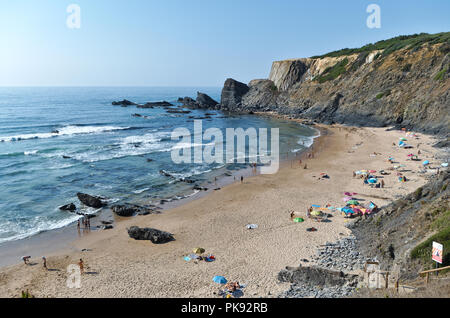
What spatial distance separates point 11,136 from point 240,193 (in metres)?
46.8

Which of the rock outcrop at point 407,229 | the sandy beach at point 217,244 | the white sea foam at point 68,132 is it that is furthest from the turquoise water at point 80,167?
the rock outcrop at point 407,229

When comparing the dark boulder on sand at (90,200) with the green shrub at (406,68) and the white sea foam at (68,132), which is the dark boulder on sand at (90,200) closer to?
the white sea foam at (68,132)

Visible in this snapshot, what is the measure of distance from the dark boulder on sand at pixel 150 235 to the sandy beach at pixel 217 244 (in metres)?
0.40

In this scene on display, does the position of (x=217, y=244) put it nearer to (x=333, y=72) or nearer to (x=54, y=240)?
(x=54, y=240)

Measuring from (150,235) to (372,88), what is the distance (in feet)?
188

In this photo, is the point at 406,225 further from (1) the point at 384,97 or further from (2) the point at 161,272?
(1) the point at 384,97

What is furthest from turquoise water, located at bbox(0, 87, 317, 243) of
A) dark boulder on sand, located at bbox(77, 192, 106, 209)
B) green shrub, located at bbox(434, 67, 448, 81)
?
green shrub, located at bbox(434, 67, 448, 81)

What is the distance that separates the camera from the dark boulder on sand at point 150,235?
68.2 feet

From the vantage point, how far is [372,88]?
62.1 metres

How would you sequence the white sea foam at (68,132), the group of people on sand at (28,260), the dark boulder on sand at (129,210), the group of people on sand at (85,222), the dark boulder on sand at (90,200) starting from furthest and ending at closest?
the white sea foam at (68,132) < the dark boulder on sand at (90,200) < the dark boulder on sand at (129,210) < the group of people on sand at (85,222) < the group of people on sand at (28,260)

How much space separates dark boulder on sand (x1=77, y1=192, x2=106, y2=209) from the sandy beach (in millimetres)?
3880

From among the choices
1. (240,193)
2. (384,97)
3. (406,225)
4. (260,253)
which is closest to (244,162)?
(240,193)

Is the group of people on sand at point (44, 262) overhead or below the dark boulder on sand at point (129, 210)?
below
